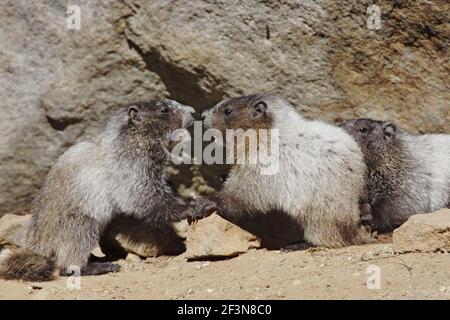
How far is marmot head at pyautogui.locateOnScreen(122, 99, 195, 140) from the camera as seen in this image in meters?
8.40

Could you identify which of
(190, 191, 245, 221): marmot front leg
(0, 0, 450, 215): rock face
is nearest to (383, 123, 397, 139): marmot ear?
(0, 0, 450, 215): rock face

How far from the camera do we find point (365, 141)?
27.2 feet

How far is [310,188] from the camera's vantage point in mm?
7863

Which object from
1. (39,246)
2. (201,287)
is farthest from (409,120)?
(39,246)

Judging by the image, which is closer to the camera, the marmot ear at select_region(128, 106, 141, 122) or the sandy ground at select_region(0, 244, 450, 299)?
the sandy ground at select_region(0, 244, 450, 299)

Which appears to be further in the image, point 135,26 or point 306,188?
point 135,26

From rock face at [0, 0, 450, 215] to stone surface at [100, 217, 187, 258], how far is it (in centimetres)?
124

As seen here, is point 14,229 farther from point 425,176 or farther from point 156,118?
point 425,176

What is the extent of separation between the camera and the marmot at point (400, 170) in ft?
26.4

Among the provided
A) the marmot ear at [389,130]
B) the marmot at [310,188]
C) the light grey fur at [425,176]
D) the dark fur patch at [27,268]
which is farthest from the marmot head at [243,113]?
the dark fur patch at [27,268]

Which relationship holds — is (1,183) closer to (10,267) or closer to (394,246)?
(10,267)

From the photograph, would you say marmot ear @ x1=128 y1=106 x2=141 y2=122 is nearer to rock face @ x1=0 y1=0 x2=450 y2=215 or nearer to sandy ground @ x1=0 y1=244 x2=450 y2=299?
rock face @ x1=0 y1=0 x2=450 y2=215

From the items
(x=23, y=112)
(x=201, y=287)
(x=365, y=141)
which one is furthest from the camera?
(x=23, y=112)

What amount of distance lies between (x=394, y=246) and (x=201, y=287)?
5.94 feet
